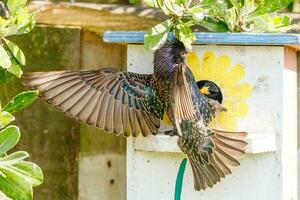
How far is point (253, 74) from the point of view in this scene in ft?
8.36

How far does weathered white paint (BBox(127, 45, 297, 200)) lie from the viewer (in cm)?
253

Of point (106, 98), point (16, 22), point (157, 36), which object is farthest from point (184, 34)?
point (16, 22)

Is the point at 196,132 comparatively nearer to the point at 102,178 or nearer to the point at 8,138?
the point at 8,138

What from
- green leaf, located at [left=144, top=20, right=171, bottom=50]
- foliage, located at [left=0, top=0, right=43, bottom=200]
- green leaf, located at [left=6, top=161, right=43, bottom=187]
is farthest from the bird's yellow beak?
green leaf, located at [left=6, top=161, right=43, bottom=187]

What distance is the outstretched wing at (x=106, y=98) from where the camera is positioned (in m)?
2.51

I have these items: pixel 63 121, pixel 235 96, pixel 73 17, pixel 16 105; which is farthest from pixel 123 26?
pixel 16 105

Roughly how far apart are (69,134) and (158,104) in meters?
0.64

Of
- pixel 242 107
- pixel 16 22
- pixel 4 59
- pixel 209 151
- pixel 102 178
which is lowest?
pixel 102 178

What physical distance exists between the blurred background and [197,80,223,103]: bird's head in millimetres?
552

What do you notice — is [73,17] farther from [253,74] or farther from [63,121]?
[253,74]

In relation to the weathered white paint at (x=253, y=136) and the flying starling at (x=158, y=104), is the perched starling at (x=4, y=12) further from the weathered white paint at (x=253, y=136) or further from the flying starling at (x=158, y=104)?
the weathered white paint at (x=253, y=136)

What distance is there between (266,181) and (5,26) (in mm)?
800

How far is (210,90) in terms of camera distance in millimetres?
2578

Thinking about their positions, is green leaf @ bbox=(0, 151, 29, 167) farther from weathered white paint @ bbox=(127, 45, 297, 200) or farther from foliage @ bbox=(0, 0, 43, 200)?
weathered white paint @ bbox=(127, 45, 297, 200)
